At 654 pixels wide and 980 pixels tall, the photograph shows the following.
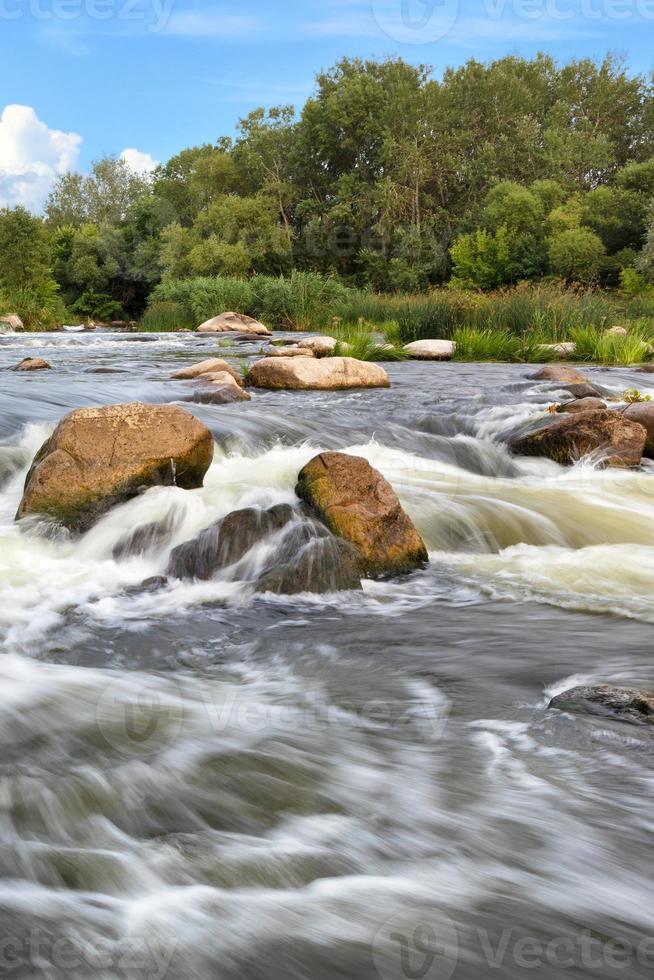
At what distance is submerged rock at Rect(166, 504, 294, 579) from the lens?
4.56m

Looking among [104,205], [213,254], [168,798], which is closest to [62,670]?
[168,798]

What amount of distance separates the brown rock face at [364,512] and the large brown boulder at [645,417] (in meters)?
3.79

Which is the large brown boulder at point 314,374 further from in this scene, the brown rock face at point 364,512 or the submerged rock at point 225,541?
the submerged rock at point 225,541

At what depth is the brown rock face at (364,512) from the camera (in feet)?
15.2

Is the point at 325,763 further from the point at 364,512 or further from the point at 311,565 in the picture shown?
the point at 364,512

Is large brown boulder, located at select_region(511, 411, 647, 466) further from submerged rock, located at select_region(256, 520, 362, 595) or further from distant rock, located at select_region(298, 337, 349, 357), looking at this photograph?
distant rock, located at select_region(298, 337, 349, 357)

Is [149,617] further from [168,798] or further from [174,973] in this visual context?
[174,973]

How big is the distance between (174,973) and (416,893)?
0.60 metres

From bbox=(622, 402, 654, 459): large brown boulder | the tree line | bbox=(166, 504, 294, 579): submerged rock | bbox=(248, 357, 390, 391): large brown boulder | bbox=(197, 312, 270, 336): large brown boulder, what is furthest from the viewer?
the tree line

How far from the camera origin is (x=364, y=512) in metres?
4.67

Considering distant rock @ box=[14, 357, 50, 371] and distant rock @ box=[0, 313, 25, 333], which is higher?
distant rock @ box=[0, 313, 25, 333]

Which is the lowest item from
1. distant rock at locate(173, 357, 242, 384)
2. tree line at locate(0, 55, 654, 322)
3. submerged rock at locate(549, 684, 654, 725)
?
submerged rock at locate(549, 684, 654, 725)

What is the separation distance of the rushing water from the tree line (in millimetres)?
37297

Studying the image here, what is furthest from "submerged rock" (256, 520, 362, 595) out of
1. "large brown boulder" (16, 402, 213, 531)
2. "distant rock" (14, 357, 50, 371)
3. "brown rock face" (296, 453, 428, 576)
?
"distant rock" (14, 357, 50, 371)
